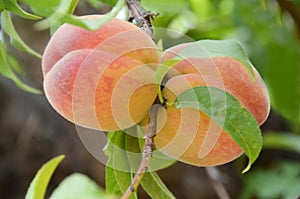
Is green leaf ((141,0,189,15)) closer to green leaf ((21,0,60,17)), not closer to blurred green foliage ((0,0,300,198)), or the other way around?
blurred green foliage ((0,0,300,198))

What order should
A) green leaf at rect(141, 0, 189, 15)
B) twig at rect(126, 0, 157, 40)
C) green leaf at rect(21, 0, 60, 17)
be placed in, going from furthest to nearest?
green leaf at rect(141, 0, 189, 15) < twig at rect(126, 0, 157, 40) < green leaf at rect(21, 0, 60, 17)

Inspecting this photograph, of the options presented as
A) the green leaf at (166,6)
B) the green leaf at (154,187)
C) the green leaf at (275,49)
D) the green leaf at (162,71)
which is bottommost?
the green leaf at (275,49)

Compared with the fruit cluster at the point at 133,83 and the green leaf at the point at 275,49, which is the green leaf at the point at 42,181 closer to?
the fruit cluster at the point at 133,83

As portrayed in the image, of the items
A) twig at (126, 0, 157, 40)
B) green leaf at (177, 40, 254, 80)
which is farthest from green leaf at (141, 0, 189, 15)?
green leaf at (177, 40, 254, 80)

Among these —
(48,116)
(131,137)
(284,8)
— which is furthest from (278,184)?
(131,137)

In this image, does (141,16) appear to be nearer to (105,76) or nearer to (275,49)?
(105,76)

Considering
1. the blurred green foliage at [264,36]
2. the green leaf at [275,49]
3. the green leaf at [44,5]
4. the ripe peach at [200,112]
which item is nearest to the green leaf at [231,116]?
the ripe peach at [200,112]
